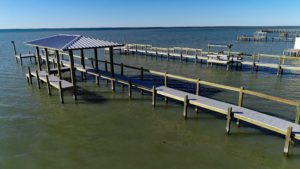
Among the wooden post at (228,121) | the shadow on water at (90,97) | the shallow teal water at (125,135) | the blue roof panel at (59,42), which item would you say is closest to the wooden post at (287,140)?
the shallow teal water at (125,135)

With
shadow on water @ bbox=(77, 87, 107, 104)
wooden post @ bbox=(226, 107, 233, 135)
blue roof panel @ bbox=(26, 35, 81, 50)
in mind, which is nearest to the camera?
wooden post @ bbox=(226, 107, 233, 135)

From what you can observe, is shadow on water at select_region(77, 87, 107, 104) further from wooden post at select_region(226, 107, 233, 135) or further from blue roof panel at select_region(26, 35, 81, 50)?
wooden post at select_region(226, 107, 233, 135)

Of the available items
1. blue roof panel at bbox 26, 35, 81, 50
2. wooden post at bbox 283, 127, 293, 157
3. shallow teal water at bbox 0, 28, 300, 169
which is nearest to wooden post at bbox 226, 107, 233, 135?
shallow teal water at bbox 0, 28, 300, 169

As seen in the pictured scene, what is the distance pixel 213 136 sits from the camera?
10594mm

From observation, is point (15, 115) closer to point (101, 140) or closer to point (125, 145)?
point (101, 140)

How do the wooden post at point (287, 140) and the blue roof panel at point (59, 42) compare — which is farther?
the blue roof panel at point (59, 42)

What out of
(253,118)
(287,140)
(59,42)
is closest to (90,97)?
(59,42)

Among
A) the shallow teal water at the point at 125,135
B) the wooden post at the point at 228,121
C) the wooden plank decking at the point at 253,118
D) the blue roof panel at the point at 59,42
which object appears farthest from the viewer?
the blue roof panel at the point at 59,42

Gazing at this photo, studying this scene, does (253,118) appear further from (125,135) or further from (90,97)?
(90,97)

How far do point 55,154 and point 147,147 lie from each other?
3829mm

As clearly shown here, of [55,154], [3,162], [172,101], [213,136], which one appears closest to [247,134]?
[213,136]

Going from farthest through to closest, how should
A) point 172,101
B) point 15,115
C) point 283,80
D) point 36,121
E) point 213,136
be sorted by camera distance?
point 283,80 → point 172,101 → point 15,115 → point 36,121 → point 213,136

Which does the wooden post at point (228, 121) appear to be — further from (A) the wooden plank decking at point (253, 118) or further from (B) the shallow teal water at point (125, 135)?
(B) the shallow teal water at point (125, 135)

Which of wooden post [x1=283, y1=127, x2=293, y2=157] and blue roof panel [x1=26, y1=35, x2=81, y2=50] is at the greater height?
blue roof panel [x1=26, y1=35, x2=81, y2=50]
